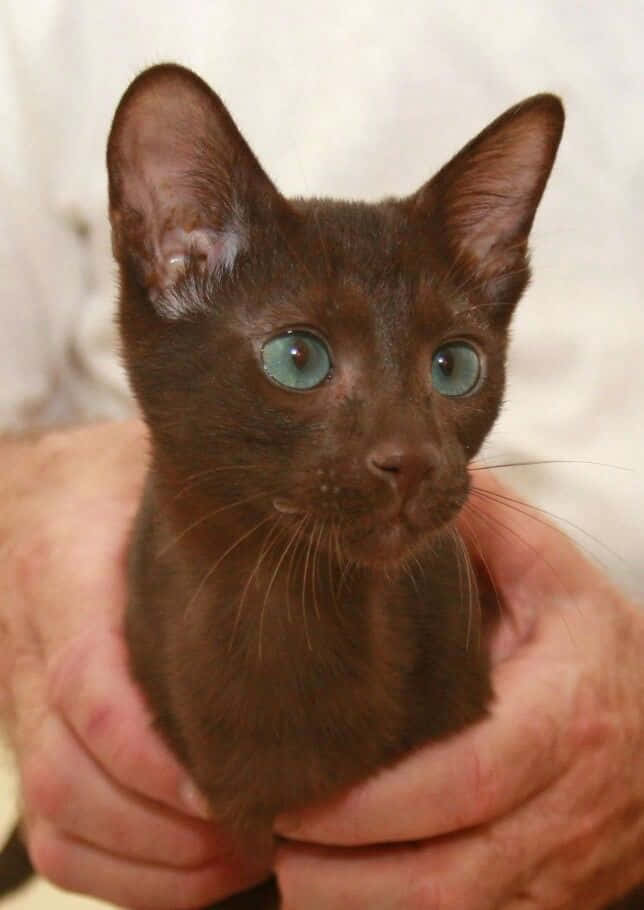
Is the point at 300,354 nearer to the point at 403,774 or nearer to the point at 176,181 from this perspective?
the point at 176,181

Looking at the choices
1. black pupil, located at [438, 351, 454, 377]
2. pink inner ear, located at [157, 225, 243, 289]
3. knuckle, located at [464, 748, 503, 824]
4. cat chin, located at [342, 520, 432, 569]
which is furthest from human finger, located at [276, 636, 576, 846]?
pink inner ear, located at [157, 225, 243, 289]

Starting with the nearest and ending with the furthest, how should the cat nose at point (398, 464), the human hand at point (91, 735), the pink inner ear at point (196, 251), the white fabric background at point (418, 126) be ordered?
1. the cat nose at point (398, 464)
2. the pink inner ear at point (196, 251)
3. the human hand at point (91, 735)
4. the white fabric background at point (418, 126)

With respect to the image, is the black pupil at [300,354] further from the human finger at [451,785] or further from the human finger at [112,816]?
the human finger at [112,816]

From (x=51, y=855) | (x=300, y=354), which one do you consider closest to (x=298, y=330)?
(x=300, y=354)

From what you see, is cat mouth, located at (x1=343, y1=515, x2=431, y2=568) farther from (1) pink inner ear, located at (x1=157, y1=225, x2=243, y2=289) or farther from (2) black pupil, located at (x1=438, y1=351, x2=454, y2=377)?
(1) pink inner ear, located at (x1=157, y1=225, x2=243, y2=289)

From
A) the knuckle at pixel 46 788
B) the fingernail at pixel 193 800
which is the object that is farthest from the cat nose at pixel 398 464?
the knuckle at pixel 46 788

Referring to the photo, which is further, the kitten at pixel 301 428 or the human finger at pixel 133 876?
the human finger at pixel 133 876
